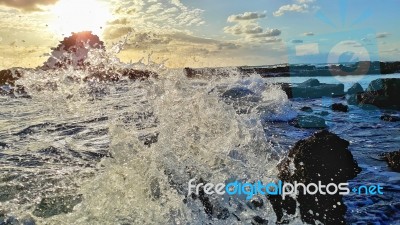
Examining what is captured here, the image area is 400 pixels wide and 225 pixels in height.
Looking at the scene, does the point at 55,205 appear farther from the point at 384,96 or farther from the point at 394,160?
the point at 384,96

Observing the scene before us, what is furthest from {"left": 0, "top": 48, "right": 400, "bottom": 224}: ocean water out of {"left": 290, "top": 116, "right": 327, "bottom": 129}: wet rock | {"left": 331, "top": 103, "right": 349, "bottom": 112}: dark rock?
{"left": 331, "top": 103, "right": 349, "bottom": 112}: dark rock

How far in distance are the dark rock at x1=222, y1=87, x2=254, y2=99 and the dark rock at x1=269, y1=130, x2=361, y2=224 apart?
1564 centimetres

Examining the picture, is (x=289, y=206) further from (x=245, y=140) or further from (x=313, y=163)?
(x=245, y=140)

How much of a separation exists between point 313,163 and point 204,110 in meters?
5.19

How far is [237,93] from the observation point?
2336cm

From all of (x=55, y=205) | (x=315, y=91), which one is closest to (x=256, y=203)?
(x=55, y=205)

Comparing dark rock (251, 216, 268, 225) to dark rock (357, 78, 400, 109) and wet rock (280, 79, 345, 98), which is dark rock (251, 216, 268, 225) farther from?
wet rock (280, 79, 345, 98)

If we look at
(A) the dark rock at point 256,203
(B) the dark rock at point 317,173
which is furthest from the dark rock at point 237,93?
(A) the dark rock at point 256,203

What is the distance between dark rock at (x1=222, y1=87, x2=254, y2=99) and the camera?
73.6 feet

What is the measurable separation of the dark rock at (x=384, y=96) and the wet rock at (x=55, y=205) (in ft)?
55.5

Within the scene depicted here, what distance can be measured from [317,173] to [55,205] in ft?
12.9

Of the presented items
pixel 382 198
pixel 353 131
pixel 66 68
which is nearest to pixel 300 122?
pixel 353 131

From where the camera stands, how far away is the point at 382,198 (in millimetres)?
5996

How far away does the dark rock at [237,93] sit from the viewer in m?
22.4
